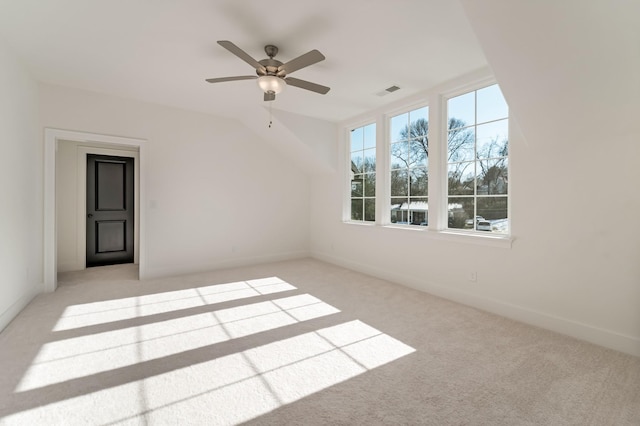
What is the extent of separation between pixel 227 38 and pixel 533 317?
3.79m

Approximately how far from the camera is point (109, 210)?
5.35 meters

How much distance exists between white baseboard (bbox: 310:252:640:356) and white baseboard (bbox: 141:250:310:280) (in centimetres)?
215

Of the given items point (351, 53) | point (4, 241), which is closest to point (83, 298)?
point (4, 241)

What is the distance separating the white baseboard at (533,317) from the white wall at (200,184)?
2467mm

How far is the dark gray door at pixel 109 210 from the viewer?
17.0 ft

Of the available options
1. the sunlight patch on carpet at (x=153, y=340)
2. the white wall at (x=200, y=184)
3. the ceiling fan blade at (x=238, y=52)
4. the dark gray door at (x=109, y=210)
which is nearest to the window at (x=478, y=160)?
the sunlight patch on carpet at (x=153, y=340)

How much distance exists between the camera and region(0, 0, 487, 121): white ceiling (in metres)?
2.19

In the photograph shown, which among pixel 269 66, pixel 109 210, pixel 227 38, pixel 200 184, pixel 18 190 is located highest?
pixel 227 38

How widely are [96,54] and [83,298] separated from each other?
2.70m

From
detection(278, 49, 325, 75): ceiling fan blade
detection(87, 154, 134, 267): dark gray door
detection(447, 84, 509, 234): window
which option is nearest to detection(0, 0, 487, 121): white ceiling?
detection(278, 49, 325, 75): ceiling fan blade

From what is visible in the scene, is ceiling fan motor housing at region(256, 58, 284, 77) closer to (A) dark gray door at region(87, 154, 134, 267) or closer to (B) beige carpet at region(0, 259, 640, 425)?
(B) beige carpet at region(0, 259, 640, 425)

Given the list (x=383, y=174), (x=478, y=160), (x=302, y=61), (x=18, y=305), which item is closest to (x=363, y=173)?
(x=383, y=174)

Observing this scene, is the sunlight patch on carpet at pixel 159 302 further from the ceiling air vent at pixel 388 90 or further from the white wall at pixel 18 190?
the ceiling air vent at pixel 388 90

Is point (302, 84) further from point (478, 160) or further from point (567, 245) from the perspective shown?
point (567, 245)
